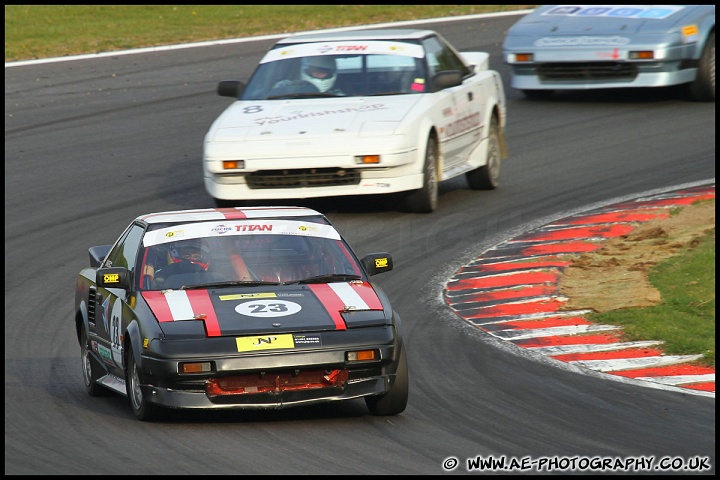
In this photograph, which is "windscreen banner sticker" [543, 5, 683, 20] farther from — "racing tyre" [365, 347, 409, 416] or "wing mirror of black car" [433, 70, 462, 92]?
"racing tyre" [365, 347, 409, 416]

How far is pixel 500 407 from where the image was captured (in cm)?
799

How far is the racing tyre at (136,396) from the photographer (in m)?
7.49

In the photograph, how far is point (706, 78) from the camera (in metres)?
18.7

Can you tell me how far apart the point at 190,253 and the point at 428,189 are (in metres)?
5.52

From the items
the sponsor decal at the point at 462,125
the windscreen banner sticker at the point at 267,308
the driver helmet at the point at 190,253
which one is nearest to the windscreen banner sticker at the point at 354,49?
the sponsor decal at the point at 462,125

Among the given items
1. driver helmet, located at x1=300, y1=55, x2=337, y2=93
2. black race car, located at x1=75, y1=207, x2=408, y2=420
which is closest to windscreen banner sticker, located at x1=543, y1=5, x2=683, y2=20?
driver helmet, located at x1=300, y1=55, x2=337, y2=93

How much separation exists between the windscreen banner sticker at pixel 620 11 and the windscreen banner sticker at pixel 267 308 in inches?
465

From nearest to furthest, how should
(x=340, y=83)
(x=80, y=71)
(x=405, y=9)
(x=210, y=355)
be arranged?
(x=210, y=355)
(x=340, y=83)
(x=80, y=71)
(x=405, y=9)

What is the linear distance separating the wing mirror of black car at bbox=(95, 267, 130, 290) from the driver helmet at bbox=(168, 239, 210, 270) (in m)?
0.29

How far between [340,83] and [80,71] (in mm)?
8169

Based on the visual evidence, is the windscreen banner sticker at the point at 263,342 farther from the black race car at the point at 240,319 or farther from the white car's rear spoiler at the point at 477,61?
the white car's rear spoiler at the point at 477,61

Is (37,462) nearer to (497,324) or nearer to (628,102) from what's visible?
(497,324)

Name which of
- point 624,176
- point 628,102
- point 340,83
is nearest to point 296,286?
point 340,83

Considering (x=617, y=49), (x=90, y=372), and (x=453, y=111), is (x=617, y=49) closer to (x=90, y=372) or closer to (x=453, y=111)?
(x=453, y=111)
